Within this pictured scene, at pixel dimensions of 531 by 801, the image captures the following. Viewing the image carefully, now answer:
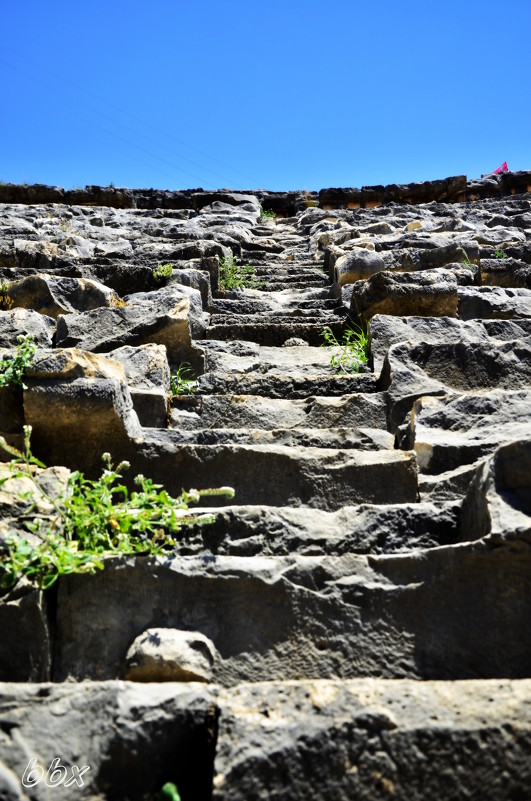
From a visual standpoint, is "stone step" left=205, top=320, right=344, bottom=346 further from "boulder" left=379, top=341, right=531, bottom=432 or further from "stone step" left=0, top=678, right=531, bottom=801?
"stone step" left=0, top=678, right=531, bottom=801

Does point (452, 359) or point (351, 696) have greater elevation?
point (452, 359)

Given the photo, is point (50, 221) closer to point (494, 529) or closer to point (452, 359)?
point (452, 359)

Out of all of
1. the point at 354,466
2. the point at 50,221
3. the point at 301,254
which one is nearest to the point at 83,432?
the point at 354,466

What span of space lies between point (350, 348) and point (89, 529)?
2218 mm

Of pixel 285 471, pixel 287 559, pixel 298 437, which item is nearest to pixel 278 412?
pixel 298 437

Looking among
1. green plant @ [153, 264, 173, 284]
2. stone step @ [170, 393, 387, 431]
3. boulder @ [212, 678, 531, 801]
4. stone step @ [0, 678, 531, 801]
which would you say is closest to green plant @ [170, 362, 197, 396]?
stone step @ [170, 393, 387, 431]

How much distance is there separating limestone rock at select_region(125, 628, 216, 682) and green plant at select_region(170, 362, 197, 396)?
1642 millimetres

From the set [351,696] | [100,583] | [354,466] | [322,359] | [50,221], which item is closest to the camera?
[351,696]

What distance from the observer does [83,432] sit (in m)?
2.58

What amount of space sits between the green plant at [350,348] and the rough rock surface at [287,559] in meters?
0.05

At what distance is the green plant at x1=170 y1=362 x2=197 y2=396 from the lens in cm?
341

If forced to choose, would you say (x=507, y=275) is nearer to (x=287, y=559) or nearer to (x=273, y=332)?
(x=273, y=332)

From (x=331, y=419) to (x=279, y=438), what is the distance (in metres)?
0.30

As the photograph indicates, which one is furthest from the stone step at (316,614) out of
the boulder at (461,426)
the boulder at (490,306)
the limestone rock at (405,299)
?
the boulder at (490,306)
